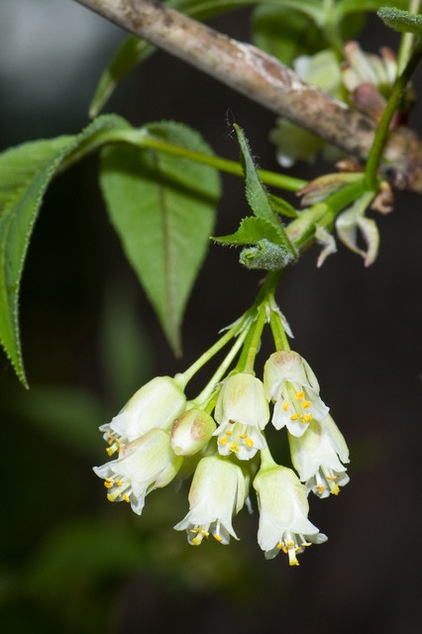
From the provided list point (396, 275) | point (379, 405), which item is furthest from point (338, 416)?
point (396, 275)

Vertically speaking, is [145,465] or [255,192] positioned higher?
[255,192]

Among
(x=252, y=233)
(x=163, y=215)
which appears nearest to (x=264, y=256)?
(x=252, y=233)

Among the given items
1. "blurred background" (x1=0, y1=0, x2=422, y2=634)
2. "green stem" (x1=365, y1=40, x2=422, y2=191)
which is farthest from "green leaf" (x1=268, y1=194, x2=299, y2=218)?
"blurred background" (x1=0, y1=0, x2=422, y2=634)

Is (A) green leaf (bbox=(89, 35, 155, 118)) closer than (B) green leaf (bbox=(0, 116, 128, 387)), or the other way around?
(B) green leaf (bbox=(0, 116, 128, 387))

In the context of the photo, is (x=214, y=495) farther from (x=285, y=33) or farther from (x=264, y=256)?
(x=285, y=33)

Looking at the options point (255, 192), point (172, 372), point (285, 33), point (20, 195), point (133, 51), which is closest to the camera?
point (255, 192)

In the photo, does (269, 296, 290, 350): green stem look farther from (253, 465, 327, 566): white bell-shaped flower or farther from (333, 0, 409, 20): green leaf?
(333, 0, 409, 20): green leaf

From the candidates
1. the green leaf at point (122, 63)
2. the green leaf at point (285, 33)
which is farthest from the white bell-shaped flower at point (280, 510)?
the green leaf at point (285, 33)
